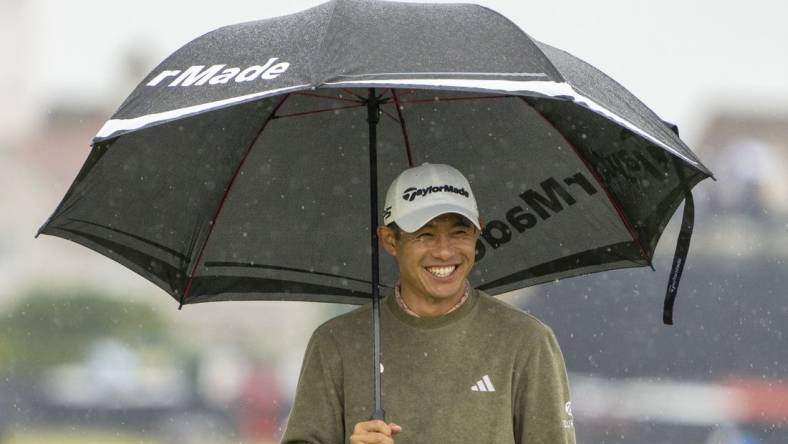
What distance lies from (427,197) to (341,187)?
622 millimetres

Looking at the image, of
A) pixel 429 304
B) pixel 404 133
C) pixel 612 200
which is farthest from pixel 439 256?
pixel 612 200

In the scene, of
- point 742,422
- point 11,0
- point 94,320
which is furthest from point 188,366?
point 11,0

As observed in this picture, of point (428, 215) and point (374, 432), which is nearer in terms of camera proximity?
point (374, 432)

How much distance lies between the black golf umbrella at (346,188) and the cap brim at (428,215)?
0.87ft

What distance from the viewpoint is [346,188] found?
4570 mm

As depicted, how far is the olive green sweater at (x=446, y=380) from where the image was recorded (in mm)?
3914

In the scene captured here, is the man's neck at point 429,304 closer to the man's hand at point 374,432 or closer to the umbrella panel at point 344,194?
the man's hand at point 374,432

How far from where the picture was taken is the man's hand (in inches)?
147

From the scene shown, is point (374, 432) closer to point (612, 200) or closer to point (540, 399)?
point (540, 399)

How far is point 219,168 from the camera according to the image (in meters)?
4.40

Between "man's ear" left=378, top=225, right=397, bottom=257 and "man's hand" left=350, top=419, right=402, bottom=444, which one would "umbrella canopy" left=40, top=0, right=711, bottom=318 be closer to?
"man's ear" left=378, top=225, right=397, bottom=257

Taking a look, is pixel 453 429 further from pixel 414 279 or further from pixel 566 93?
pixel 566 93

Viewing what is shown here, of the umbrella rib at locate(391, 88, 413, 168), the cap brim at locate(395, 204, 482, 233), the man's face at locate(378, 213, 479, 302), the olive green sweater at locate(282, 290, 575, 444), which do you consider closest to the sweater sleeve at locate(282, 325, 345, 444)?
the olive green sweater at locate(282, 290, 575, 444)

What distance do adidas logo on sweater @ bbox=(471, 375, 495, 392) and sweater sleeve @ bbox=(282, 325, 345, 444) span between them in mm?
389
